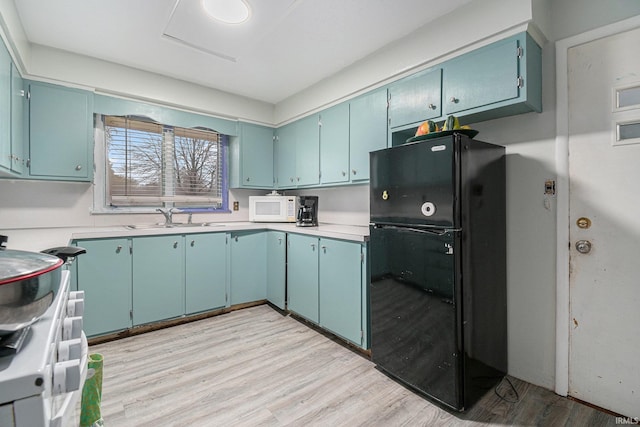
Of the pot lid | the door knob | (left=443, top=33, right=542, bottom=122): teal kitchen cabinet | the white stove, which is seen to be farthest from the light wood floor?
(left=443, top=33, right=542, bottom=122): teal kitchen cabinet

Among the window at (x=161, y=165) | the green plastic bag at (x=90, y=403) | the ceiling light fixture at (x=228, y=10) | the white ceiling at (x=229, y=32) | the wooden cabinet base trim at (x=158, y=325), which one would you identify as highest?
the white ceiling at (x=229, y=32)

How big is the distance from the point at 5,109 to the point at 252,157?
84.4 inches

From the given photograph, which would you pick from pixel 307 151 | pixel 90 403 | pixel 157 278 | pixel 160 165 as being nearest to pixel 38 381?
pixel 90 403

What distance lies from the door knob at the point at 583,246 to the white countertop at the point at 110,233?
129 centimetres

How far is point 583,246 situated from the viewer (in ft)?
5.91

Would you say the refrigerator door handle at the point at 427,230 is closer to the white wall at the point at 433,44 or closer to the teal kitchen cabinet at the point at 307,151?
the white wall at the point at 433,44

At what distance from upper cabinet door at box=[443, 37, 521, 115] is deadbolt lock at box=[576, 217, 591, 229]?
840 millimetres

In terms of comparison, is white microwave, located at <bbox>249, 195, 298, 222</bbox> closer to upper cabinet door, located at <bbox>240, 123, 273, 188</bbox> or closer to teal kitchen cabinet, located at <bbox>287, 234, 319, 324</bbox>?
upper cabinet door, located at <bbox>240, 123, 273, 188</bbox>

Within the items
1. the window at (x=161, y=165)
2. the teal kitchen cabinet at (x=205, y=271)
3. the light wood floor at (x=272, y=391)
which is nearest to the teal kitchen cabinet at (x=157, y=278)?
the teal kitchen cabinet at (x=205, y=271)

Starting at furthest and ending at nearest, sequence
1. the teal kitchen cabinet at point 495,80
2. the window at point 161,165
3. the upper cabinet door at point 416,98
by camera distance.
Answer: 1. the window at point 161,165
2. the upper cabinet door at point 416,98
3. the teal kitchen cabinet at point 495,80

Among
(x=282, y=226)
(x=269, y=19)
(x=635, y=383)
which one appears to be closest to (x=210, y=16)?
(x=269, y=19)

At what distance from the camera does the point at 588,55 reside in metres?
1.78

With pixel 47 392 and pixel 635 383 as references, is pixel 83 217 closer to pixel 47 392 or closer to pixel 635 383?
pixel 47 392

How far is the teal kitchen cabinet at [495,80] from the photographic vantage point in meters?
1.75
